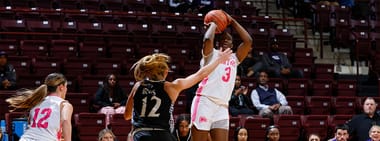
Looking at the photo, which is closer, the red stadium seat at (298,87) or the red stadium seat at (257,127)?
the red stadium seat at (257,127)

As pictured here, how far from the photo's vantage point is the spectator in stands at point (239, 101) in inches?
475

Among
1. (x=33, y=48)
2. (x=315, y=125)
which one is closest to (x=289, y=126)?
(x=315, y=125)

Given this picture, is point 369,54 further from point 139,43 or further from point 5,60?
point 5,60

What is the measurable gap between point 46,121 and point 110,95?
5.99 m

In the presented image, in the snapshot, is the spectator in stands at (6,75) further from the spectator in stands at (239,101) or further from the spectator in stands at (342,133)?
the spectator in stands at (342,133)

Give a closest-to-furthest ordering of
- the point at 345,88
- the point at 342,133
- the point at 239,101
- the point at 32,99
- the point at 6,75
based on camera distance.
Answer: the point at 32,99, the point at 342,133, the point at 6,75, the point at 239,101, the point at 345,88

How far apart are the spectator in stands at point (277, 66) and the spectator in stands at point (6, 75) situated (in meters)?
4.58

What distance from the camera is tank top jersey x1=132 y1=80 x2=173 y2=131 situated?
5.50 m

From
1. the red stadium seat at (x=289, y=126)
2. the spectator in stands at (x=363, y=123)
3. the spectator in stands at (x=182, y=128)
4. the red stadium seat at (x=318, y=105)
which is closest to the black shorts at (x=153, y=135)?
the spectator in stands at (x=182, y=128)

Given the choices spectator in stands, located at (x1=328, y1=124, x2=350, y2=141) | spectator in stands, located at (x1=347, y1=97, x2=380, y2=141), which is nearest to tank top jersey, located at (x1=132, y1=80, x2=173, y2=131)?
spectator in stands, located at (x1=328, y1=124, x2=350, y2=141)

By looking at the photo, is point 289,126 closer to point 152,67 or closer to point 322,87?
point 322,87

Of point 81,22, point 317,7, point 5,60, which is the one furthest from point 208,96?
point 317,7

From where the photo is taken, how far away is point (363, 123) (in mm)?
11438

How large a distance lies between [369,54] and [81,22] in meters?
A: 6.35
